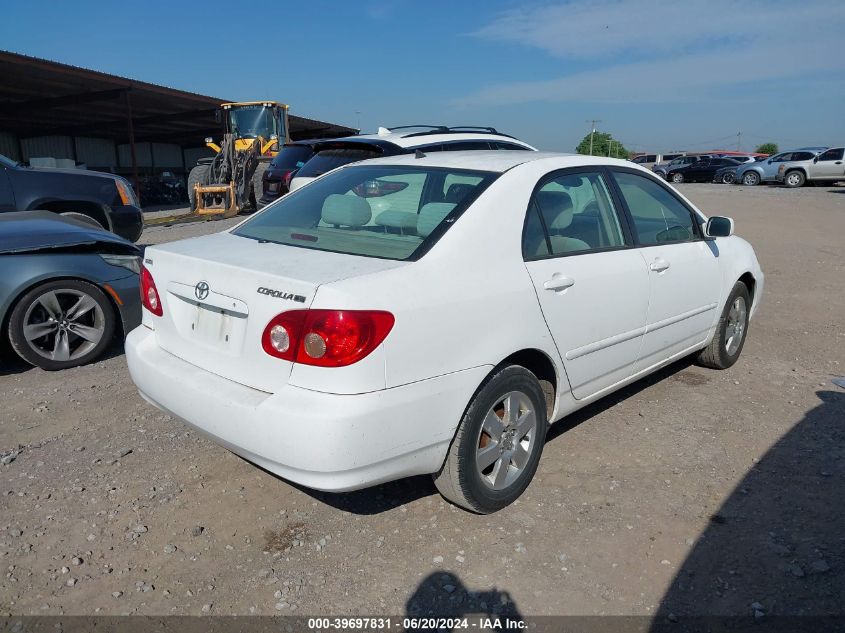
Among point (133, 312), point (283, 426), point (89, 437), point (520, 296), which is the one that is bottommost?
point (89, 437)

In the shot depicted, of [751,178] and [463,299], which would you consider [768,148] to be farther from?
[463,299]

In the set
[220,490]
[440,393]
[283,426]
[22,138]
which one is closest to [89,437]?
[220,490]

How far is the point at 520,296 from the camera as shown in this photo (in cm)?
297

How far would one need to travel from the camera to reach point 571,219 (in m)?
3.52

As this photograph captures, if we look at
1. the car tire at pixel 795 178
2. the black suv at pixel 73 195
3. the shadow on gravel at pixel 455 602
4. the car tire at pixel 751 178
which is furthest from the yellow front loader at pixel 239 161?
the car tire at pixel 751 178

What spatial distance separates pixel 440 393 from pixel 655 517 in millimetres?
1269

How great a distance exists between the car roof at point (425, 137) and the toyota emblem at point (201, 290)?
16.3 feet

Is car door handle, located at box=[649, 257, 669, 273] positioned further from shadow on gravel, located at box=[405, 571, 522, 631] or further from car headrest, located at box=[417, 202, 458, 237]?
shadow on gravel, located at box=[405, 571, 522, 631]

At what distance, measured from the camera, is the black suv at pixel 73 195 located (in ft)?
26.5

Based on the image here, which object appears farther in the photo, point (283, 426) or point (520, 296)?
point (520, 296)

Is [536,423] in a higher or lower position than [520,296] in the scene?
lower

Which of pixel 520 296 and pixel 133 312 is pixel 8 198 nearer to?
pixel 133 312

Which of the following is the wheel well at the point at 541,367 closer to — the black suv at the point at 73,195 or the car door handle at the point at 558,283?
the car door handle at the point at 558,283

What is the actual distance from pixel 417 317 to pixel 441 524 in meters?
1.06
